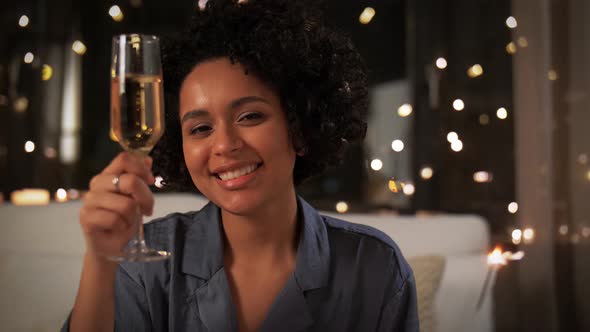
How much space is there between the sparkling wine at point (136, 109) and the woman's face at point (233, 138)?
9.9 inches

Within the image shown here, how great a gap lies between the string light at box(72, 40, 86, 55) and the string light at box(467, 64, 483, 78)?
1845 millimetres

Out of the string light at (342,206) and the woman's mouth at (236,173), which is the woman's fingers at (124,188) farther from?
the string light at (342,206)

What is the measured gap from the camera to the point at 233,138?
1.13 m

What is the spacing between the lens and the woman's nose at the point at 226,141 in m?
1.12

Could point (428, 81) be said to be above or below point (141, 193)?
above

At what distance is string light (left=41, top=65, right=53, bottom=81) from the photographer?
311 cm

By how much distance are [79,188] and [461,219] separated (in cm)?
195

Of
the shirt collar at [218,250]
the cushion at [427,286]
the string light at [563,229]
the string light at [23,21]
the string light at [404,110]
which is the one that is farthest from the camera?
the string light at [23,21]

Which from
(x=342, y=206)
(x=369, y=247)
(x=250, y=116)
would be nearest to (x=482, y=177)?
(x=342, y=206)

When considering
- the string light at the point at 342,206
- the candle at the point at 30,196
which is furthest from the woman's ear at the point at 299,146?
the candle at the point at 30,196

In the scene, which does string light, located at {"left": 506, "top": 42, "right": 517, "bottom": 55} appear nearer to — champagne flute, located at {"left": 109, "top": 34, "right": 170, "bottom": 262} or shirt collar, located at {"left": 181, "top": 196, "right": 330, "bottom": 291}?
shirt collar, located at {"left": 181, "top": 196, "right": 330, "bottom": 291}

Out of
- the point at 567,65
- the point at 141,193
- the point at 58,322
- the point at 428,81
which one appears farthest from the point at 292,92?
the point at 428,81

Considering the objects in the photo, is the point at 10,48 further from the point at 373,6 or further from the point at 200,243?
the point at 200,243

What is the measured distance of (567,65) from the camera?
2.38 meters
